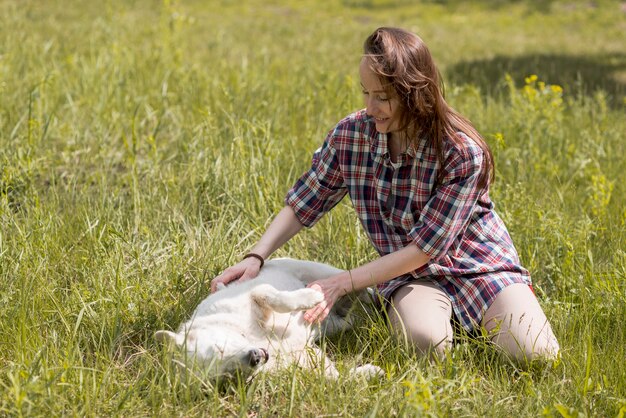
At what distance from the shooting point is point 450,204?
9.74 ft

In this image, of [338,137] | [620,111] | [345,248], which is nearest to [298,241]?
[345,248]

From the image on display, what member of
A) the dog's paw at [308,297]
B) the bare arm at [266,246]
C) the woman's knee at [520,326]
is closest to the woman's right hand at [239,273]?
the bare arm at [266,246]

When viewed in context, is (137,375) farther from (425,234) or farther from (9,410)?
(425,234)

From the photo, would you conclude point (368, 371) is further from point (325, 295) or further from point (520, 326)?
point (520, 326)

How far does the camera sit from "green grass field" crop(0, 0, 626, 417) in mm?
2598

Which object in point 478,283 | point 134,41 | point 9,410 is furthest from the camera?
point 134,41

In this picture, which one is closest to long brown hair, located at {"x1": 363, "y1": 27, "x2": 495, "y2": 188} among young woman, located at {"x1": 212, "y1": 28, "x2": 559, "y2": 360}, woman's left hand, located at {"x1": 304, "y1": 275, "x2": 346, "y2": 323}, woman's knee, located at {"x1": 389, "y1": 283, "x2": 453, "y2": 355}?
young woman, located at {"x1": 212, "y1": 28, "x2": 559, "y2": 360}

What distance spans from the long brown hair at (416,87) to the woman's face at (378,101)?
0.07 ft

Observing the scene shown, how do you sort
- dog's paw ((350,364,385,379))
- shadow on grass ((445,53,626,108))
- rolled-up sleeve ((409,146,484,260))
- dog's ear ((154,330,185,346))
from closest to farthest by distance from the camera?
dog's ear ((154,330,185,346)), dog's paw ((350,364,385,379)), rolled-up sleeve ((409,146,484,260)), shadow on grass ((445,53,626,108))

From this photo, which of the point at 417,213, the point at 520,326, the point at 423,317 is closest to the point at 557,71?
the point at 417,213

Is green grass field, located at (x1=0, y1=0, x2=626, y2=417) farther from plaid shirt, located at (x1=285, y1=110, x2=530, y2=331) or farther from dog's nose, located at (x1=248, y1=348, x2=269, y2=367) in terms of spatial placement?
plaid shirt, located at (x1=285, y1=110, x2=530, y2=331)

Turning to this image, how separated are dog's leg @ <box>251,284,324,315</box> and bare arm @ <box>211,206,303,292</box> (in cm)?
19

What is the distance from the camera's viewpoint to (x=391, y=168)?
10.3 feet

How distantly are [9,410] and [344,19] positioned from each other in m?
11.5
